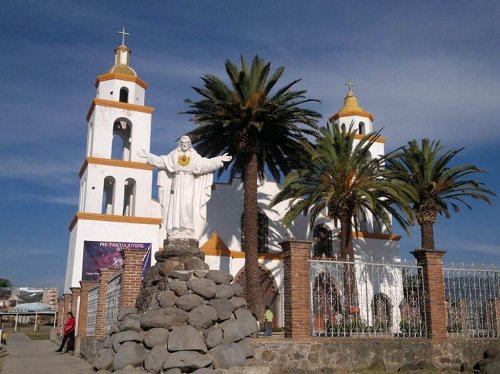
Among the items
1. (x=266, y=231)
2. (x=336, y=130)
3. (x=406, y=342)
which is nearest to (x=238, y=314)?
(x=406, y=342)

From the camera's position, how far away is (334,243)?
91.2 ft

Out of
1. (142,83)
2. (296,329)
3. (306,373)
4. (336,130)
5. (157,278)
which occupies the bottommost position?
(306,373)

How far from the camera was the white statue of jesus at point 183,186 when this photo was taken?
11.7 m

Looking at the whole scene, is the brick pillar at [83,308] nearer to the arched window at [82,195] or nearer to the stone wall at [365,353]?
the arched window at [82,195]

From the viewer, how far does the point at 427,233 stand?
23.7m

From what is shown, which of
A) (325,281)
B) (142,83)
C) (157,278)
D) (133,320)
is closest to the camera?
(133,320)

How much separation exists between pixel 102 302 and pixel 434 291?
357 inches

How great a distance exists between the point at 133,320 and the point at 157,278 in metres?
1.48

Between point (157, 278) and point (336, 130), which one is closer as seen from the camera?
point (157, 278)

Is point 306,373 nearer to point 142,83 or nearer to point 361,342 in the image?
point 361,342

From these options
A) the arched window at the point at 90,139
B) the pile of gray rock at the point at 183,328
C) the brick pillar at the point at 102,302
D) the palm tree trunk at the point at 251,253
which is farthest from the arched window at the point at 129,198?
the pile of gray rock at the point at 183,328

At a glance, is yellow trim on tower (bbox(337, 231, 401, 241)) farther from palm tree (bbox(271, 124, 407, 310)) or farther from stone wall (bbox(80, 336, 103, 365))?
stone wall (bbox(80, 336, 103, 365))

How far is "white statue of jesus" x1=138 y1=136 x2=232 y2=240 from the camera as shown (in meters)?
11.7

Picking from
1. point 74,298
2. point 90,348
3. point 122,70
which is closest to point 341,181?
point 90,348
